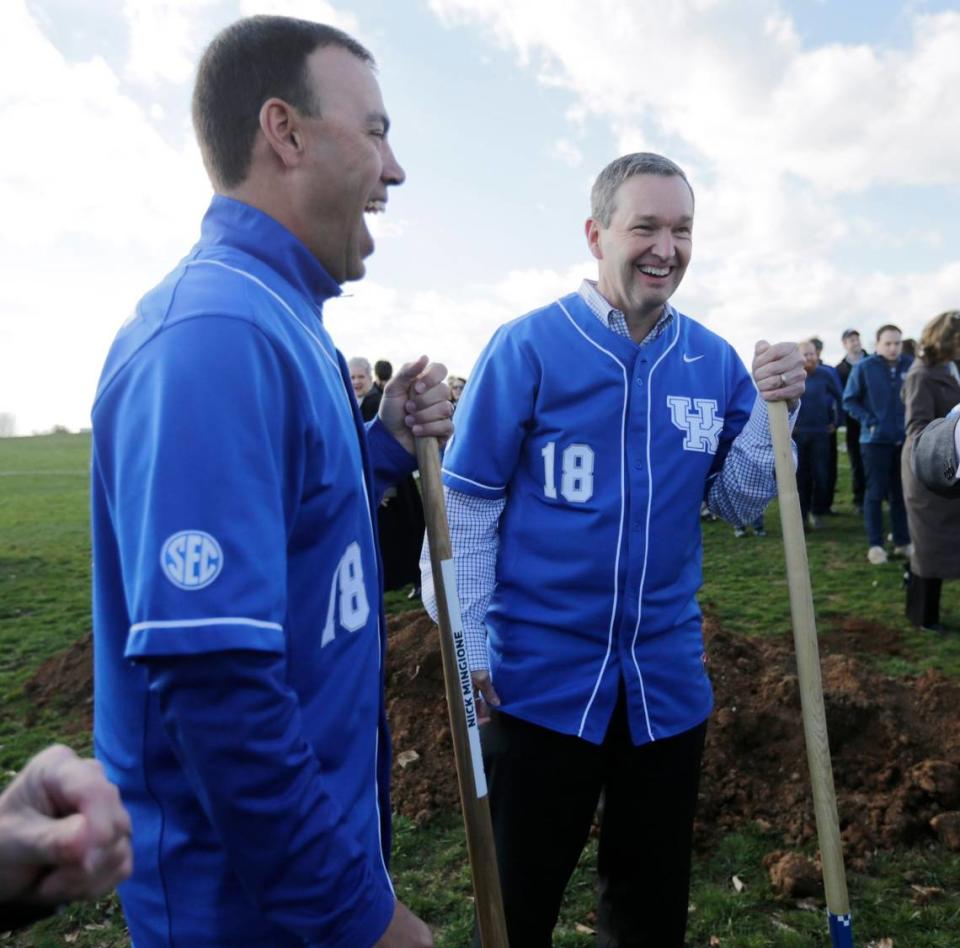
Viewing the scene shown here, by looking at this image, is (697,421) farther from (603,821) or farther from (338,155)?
(338,155)

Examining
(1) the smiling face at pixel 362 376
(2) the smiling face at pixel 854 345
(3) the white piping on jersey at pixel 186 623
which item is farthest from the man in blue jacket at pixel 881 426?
(3) the white piping on jersey at pixel 186 623

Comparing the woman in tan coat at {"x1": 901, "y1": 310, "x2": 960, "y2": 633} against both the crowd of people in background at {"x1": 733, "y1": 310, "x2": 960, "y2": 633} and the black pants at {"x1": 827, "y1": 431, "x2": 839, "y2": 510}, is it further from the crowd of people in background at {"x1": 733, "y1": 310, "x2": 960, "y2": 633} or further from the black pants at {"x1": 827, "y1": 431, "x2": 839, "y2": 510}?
the black pants at {"x1": 827, "y1": 431, "x2": 839, "y2": 510}

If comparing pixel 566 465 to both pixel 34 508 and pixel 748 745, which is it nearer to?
pixel 748 745

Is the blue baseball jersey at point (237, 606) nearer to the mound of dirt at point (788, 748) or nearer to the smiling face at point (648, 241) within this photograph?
the smiling face at point (648, 241)

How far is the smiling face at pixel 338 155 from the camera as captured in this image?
1660mm

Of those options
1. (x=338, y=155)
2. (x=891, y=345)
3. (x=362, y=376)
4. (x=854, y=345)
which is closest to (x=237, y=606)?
(x=338, y=155)

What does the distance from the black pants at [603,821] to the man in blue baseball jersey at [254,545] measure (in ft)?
2.73

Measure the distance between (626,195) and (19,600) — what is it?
10875mm

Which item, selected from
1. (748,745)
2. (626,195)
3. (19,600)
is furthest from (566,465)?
(19,600)

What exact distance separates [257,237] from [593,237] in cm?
147

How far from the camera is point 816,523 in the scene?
40.8 ft

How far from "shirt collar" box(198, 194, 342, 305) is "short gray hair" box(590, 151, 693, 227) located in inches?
52.1

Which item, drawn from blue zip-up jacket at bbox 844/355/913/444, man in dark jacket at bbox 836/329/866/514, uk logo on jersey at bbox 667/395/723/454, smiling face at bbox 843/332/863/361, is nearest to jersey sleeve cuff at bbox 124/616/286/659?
uk logo on jersey at bbox 667/395/723/454

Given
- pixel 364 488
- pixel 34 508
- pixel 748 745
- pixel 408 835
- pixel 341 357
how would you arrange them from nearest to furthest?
pixel 364 488
pixel 341 357
pixel 408 835
pixel 748 745
pixel 34 508
